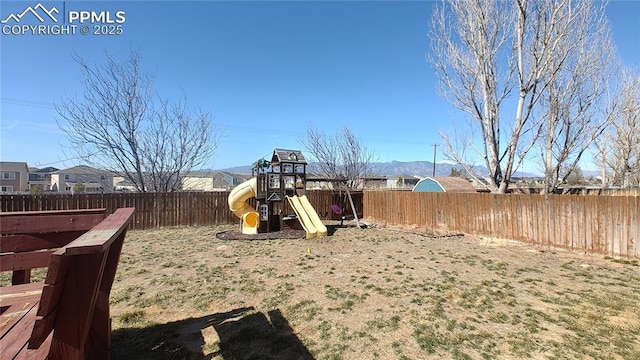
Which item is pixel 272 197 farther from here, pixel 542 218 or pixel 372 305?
pixel 542 218

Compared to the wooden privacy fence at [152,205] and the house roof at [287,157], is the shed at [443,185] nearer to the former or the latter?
the wooden privacy fence at [152,205]

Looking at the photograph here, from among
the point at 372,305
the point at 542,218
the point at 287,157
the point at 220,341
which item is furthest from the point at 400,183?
the point at 220,341

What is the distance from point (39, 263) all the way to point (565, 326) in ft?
16.9

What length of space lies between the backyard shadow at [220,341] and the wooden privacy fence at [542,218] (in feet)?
25.7

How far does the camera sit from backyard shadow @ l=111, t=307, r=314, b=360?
2922mm

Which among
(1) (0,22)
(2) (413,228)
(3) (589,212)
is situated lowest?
(2) (413,228)

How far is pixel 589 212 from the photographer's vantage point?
7.58 metres

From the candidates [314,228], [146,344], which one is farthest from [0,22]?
[314,228]

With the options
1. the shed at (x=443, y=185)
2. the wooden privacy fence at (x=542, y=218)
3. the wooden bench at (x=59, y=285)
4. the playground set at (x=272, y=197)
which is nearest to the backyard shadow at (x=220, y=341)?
the wooden bench at (x=59, y=285)

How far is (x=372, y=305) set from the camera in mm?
4176

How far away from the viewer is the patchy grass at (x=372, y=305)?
3.07m

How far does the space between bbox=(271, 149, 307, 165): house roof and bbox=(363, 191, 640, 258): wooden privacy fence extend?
4.57 meters

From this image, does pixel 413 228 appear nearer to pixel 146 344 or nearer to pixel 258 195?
pixel 258 195

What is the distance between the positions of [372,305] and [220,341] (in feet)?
6.38
